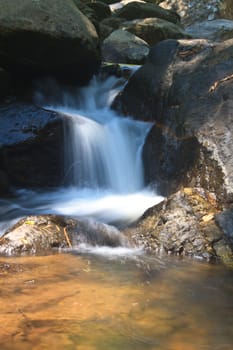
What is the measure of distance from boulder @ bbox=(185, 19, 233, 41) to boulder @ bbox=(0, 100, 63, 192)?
30.9 ft

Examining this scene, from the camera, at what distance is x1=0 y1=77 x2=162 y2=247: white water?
18.8ft

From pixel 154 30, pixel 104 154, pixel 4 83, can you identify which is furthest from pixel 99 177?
pixel 154 30

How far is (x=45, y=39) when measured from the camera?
7.22m

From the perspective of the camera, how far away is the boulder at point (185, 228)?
4.34 metres

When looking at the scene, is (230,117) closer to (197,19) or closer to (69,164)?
(69,164)

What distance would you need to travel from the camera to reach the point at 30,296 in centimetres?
296

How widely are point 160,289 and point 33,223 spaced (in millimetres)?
1852

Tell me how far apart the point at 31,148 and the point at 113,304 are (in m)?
4.19

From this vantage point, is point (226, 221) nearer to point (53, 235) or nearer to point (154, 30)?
point (53, 235)

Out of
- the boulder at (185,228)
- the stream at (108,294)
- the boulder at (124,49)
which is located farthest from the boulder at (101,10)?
the boulder at (185,228)

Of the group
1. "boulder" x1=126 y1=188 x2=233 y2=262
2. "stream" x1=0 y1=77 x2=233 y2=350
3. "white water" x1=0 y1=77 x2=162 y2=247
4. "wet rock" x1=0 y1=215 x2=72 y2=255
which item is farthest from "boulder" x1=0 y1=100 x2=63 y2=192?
"boulder" x1=126 y1=188 x2=233 y2=262

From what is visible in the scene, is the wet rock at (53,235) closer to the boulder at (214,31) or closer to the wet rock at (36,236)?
the wet rock at (36,236)

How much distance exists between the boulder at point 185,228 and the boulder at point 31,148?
2290 mm

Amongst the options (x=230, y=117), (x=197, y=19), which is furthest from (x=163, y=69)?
(x=197, y=19)
